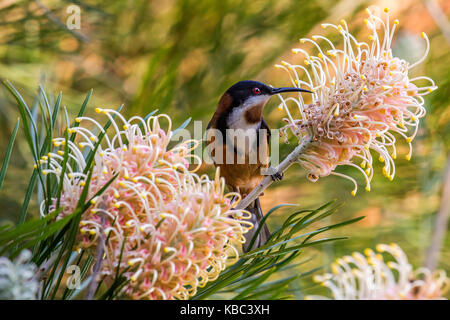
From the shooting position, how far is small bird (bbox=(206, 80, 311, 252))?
1370mm

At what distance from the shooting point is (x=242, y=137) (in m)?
1.48

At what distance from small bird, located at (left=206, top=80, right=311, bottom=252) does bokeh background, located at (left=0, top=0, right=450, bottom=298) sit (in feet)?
0.16

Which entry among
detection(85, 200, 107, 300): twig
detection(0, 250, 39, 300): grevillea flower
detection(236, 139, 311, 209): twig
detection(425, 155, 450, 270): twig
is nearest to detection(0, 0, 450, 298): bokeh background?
detection(425, 155, 450, 270): twig

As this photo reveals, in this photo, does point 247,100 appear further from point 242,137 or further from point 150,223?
point 150,223

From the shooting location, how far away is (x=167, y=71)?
1119 millimetres

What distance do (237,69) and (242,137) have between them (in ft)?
0.71

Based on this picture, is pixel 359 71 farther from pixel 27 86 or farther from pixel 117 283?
pixel 27 86

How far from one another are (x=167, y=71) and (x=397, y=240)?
3.47ft

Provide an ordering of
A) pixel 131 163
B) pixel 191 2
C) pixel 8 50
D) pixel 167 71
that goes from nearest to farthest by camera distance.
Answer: pixel 131 163 → pixel 167 71 → pixel 191 2 → pixel 8 50

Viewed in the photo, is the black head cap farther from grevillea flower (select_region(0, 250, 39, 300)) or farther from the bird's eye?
grevillea flower (select_region(0, 250, 39, 300))

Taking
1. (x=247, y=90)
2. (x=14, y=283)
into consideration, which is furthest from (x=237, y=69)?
(x=14, y=283)

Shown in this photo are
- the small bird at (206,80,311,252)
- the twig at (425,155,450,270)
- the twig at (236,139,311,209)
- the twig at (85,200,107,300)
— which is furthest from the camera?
the small bird at (206,80,311,252)

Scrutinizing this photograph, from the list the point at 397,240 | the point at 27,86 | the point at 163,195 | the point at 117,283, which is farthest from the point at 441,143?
the point at 27,86
